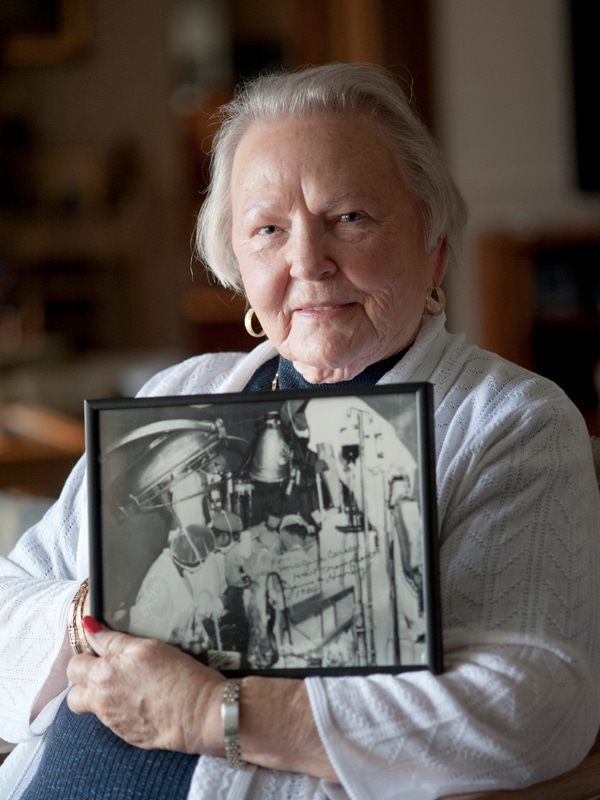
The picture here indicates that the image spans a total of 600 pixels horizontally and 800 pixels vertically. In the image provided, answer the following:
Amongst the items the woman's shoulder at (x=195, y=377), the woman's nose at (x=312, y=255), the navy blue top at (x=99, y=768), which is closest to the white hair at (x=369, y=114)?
the woman's nose at (x=312, y=255)

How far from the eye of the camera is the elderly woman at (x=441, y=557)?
2.70ft

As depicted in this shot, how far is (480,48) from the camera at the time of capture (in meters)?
5.02

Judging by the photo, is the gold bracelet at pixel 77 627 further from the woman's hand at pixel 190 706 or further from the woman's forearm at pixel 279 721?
the woman's forearm at pixel 279 721

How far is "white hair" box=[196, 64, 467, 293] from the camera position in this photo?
1043 millimetres

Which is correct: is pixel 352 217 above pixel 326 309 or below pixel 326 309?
above

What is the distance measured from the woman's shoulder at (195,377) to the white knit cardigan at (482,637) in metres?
0.32

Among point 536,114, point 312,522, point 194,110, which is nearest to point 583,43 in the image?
point 536,114

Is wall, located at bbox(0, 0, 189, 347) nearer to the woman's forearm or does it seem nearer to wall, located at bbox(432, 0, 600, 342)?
wall, located at bbox(432, 0, 600, 342)

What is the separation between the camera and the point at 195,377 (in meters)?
1.33

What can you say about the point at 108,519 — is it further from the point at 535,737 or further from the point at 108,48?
the point at 108,48

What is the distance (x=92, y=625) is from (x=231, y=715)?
0.54 feet

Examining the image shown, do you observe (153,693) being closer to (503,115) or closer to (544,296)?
(544,296)

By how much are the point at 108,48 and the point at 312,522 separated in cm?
491

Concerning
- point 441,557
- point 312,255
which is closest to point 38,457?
point 312,255
